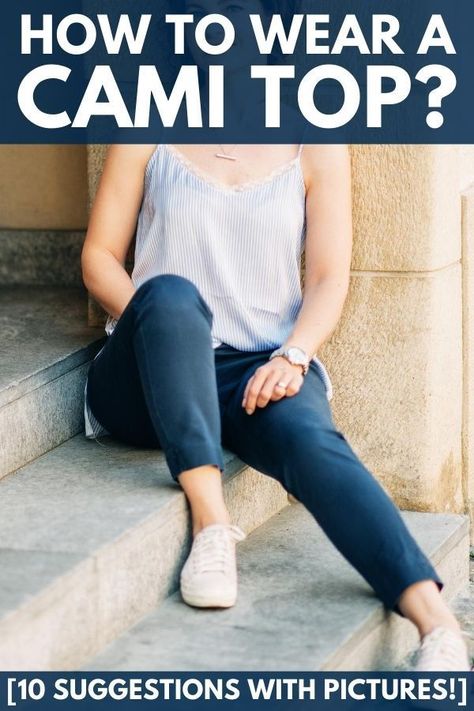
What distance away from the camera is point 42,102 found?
182 inches

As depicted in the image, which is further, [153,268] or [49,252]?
[49,252]

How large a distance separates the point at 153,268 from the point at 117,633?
3.54ft

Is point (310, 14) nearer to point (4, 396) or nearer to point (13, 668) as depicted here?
point (4, 396)

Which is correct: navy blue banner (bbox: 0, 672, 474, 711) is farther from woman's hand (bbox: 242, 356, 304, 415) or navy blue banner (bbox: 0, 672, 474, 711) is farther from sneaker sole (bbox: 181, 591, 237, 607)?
woman's hand (bbox: 242, 356, 304, 415)

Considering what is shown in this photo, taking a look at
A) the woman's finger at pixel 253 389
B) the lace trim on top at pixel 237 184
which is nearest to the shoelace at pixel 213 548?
the woman's finger at pixel 253 389

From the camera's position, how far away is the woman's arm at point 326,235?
3.51m

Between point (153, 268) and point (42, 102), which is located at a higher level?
point (42, 102)

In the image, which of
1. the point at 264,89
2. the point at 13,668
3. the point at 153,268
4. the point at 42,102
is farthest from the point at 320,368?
the point at 42,102

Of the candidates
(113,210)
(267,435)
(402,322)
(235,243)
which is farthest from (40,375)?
(402,322)

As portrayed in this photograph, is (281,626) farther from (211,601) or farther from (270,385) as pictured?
(270,385)

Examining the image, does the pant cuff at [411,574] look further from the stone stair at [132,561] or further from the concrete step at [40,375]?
the concrete step at [40,375]

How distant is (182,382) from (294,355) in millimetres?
391

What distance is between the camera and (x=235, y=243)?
352 centimetres

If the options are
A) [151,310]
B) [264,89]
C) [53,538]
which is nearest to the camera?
[53,538]
